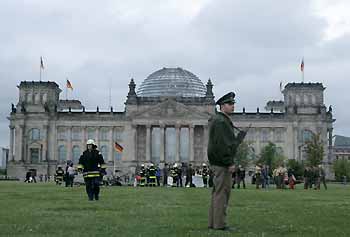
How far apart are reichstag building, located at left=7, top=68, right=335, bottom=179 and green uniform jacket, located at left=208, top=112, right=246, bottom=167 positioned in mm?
112752

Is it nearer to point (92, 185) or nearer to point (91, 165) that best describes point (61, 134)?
point (92, 185)

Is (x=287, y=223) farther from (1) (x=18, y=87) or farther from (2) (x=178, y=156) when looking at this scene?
(1) (x=18, y=87)

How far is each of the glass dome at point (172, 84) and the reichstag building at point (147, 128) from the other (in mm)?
8333

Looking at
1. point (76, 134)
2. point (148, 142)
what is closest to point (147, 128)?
point (148, 142)

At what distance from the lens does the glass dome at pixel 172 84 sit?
140m

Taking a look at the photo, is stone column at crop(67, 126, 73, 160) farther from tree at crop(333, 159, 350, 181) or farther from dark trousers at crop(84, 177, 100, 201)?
dark trousers at crop(84, 177, 100, 201)

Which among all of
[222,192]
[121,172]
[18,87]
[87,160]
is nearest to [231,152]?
[222,192]

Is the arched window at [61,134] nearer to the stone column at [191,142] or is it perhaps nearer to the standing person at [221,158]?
the stone column at [191,142]

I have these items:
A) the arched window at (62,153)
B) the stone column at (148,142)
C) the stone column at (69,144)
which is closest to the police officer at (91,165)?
the stone column at (148,142)

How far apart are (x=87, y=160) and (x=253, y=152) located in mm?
104455

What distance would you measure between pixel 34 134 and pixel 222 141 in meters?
120

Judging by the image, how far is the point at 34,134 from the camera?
12925cm

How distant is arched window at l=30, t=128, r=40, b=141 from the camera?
12900cm

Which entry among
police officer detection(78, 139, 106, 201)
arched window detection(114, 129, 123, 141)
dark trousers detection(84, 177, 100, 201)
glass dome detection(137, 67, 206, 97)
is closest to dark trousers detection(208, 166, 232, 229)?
police officer detection(78, 139, 106, 201)
